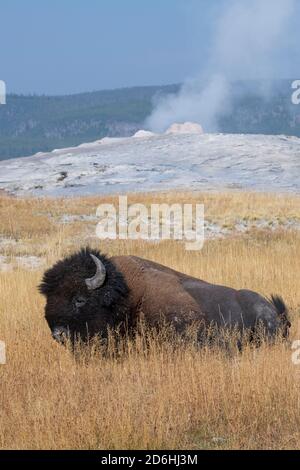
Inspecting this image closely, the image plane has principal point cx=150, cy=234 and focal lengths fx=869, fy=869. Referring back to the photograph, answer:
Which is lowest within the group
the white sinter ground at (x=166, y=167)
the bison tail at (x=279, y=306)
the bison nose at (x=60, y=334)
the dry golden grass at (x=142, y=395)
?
the dry golden grass at (x=142, y=395)

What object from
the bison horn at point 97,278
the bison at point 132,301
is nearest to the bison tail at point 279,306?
the bison at point 132,301

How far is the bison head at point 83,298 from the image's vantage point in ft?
29.3

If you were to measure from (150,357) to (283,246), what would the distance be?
1283 centimetres

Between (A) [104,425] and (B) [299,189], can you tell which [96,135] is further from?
(A) [104,425]

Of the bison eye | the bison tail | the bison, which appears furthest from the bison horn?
the bison tail

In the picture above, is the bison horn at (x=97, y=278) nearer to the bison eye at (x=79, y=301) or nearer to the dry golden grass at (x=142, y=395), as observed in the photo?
the bison eye at (x=79, y=301)

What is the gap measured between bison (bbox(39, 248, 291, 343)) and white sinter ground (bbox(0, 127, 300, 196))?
76.9 ft

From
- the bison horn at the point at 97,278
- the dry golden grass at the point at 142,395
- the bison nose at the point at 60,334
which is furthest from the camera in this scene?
the bison horn at the point at 97,278

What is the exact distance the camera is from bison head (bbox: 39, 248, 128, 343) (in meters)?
8.93

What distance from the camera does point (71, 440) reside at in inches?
251

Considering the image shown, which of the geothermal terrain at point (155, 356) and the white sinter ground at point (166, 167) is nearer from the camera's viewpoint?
the geothermal terrain at point (155, 356)

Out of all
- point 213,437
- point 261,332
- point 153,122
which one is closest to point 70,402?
point 213,437

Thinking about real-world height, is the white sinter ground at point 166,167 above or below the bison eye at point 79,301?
above
